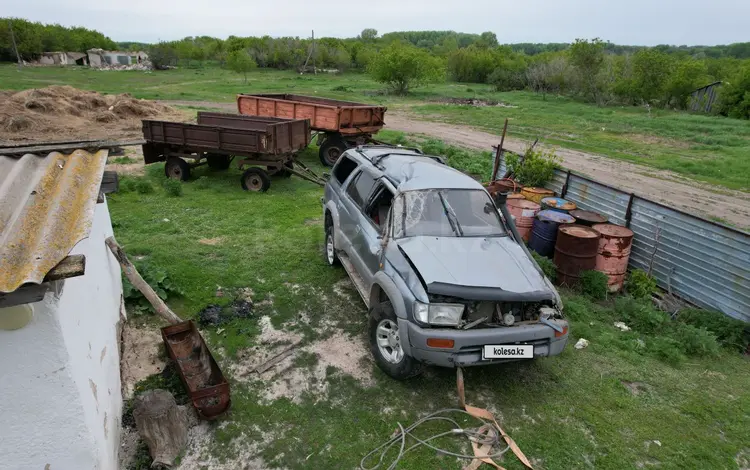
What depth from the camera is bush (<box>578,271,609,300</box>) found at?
6.54m

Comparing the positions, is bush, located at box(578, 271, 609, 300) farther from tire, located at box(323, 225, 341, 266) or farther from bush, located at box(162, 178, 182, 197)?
bush, located at box(162, 178, 182, 197)

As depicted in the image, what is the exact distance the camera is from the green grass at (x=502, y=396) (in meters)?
3.74

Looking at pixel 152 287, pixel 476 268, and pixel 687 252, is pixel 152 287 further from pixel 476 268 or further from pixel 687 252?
pixel 687 252

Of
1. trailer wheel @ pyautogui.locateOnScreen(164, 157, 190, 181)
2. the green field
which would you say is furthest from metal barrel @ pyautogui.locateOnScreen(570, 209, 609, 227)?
the green field

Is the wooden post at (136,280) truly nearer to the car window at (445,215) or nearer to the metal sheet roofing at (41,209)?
the metal sheet roofing at (41,209)

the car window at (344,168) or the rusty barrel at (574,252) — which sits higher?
the car window at (344,168)

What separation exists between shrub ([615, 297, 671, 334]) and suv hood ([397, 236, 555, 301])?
2.35 m

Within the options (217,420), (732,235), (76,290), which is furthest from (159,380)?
(732,235)

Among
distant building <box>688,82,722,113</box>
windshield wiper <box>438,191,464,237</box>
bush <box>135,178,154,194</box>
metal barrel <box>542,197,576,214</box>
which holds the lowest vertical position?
bush <box>135,178,154,194</box>

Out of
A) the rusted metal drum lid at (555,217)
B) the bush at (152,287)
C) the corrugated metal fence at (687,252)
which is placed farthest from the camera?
the rusted metal drum lid at (555,217)

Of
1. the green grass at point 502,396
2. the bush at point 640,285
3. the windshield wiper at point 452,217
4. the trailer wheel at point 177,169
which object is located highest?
the windshield wiper at point 452,217

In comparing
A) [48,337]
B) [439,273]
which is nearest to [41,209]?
[48,337]

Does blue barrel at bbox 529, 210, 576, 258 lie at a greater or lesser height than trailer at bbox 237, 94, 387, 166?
lesser

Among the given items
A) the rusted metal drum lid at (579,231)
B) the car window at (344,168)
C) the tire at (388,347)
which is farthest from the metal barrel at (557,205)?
the tire at (388,347)
